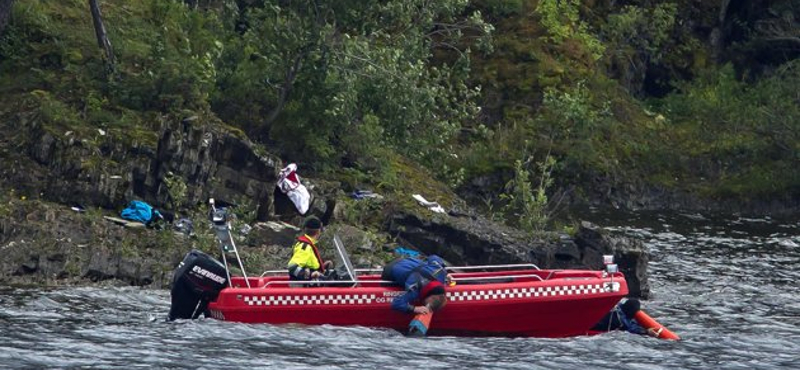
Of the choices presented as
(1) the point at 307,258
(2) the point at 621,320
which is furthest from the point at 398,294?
(2) the point at 621,320

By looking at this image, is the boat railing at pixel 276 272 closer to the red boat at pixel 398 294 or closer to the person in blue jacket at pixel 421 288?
the red boat at pixel 398 294

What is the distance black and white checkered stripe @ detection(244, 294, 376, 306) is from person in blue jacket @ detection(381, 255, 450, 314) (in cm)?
48

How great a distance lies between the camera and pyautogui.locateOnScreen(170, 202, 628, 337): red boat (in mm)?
21766

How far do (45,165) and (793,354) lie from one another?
44.3 ft

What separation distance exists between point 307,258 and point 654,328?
5198mm

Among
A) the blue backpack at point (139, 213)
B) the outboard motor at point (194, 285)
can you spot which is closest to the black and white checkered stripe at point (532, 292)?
the outboard motor at point (194, 285)

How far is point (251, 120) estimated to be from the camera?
31.8m

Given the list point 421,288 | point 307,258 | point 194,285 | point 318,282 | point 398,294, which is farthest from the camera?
point 307,258

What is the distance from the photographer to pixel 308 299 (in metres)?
21.8

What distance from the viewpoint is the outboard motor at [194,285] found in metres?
22.0

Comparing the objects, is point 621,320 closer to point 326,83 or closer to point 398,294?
point 398,294

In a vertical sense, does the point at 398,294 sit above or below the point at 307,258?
below

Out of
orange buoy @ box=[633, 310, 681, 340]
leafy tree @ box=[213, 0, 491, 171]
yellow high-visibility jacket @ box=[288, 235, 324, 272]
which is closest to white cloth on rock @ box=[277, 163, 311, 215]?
leafy tree @ box=[213, 0, 491, 171]

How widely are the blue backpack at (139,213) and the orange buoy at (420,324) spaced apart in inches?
277
